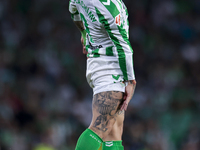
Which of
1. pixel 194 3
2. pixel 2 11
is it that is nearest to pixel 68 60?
pixel 2 11

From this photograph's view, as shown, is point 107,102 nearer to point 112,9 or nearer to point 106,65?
point 106,65

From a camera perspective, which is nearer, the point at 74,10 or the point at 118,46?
the point at 118,46

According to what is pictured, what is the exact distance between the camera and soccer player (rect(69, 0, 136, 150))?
2.46 m

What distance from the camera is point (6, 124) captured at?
5453 millimetres

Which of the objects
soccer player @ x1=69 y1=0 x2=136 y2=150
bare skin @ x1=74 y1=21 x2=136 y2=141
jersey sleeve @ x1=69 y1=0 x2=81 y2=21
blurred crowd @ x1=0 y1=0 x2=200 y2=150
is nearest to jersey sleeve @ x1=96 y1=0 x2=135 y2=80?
soccer player @ x1=69 y1=0 x2=136 y2=150

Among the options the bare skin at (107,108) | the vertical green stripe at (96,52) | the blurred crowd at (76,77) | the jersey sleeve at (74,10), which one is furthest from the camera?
the blurred crowd at (76,77)

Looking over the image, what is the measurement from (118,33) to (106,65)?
255 millimetres

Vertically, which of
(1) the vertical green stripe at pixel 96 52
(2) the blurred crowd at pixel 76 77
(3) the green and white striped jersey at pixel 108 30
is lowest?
(2) the blurred crowd at pixel 76 77

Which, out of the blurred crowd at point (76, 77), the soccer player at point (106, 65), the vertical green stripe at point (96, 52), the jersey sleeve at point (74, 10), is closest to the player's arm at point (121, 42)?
the soccer player at point (106, 65)

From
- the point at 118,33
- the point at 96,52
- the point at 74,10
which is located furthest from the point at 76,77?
the point at 118,33

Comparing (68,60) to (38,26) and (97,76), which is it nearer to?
(38,26)

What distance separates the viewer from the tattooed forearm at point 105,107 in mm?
2449

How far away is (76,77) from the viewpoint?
6.81 meters

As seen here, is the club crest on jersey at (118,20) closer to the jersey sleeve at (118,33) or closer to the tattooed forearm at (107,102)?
the jersey sleeve at (118,33)
